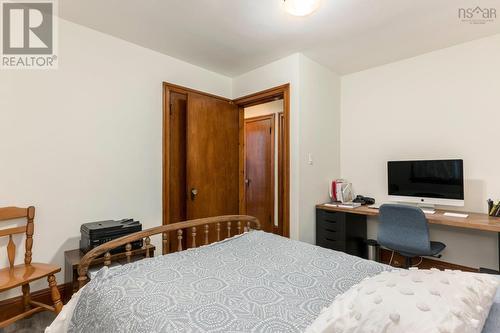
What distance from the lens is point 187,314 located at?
902 mm

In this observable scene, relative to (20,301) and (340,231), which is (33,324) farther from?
(340,231)

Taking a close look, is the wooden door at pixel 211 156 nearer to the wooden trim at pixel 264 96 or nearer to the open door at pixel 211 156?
the open door at pixel 211 156

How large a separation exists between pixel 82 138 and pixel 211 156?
4.50 feet

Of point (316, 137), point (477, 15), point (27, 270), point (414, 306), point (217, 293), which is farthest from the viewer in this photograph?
point (316, 137)

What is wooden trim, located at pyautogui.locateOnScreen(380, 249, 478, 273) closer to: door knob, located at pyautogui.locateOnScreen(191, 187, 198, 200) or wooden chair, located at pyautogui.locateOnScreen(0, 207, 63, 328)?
door knob, located at pyautogui.locateOnScreen(191, 187, 198, 200)

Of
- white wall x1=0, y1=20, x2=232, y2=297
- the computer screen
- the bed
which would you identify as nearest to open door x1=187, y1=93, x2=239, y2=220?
white wall x1=0, y1=20, x2=232, y2=297

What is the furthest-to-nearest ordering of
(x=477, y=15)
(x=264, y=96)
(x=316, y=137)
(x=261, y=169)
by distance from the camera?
(x=261, y=169)
(x=264, y=96)
(x=316, y=137)
(x=477, y=15)

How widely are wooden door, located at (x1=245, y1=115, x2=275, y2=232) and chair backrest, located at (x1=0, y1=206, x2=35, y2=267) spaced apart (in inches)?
124

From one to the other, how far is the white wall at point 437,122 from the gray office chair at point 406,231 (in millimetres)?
710

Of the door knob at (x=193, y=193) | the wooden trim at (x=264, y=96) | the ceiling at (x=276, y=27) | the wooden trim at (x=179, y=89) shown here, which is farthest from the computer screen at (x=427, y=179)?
the wooden trim at (x=179, y=89)

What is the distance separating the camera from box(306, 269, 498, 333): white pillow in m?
0.64

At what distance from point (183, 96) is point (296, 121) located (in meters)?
1.39

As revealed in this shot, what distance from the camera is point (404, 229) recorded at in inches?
87.7

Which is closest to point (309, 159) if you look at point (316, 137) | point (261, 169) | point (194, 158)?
point (316, 137)
